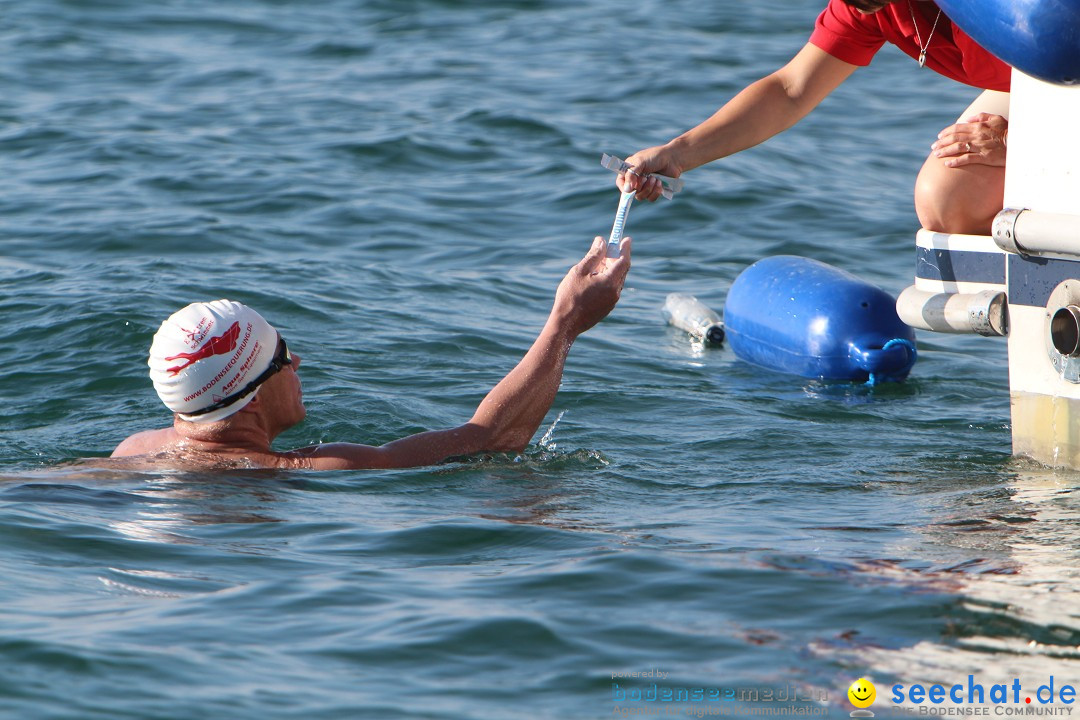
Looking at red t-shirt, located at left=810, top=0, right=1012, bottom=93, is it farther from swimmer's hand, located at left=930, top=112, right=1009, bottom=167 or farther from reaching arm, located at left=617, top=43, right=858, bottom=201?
swimmer's hand, located at left=930, top=112, right=1009, bottom=167

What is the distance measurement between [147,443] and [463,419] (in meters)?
1.89

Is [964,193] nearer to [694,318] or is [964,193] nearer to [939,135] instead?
[939,135]

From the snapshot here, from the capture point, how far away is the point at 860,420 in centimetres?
Answer: 729

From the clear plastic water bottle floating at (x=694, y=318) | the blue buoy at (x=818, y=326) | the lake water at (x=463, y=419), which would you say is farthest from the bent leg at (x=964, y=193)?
the clear plastic water bottle floating at (x=694, y=318)

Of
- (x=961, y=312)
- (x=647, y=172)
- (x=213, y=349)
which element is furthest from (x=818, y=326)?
(x=213, y=349)

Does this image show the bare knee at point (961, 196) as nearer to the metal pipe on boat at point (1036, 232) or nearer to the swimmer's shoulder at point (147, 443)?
the metal pipe on boat at point (1036, 232)

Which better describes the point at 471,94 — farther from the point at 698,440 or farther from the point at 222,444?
the point at 222,444

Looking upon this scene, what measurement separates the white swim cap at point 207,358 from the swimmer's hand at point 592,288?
123 cm

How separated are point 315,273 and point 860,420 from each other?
14.2ft

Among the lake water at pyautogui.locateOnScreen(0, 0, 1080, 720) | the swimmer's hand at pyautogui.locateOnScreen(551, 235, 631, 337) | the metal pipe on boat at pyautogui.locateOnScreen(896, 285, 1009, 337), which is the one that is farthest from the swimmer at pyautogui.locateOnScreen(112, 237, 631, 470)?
the metal pipe on boat at pyautogui.locateOnScreen(896, 285, 1009, 337)

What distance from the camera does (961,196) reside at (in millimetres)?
5762

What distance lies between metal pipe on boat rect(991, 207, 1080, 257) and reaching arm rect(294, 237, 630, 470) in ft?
4.73

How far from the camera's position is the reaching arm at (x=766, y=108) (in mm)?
5941

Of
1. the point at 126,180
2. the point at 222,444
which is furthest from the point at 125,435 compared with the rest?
the point at 126,180
